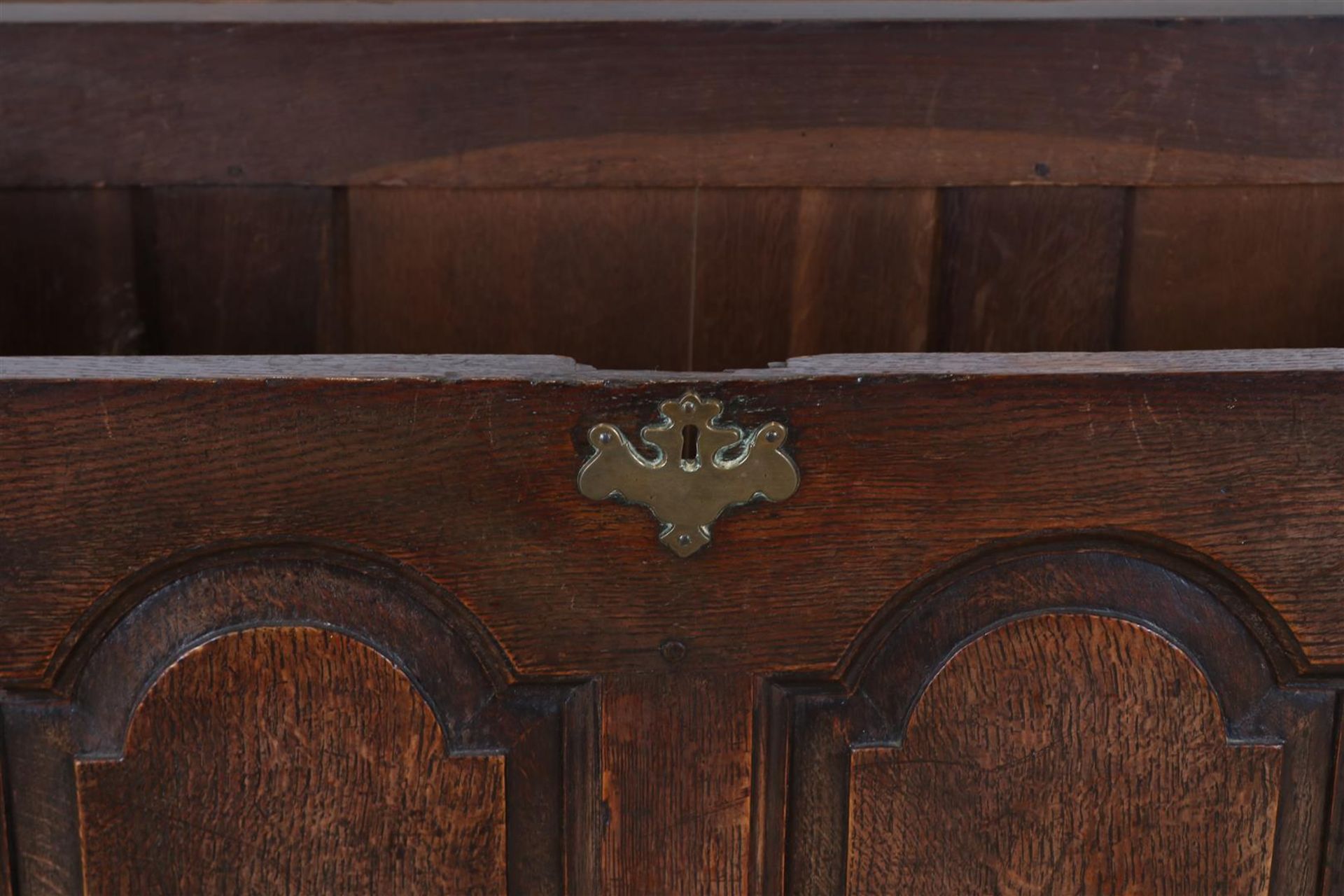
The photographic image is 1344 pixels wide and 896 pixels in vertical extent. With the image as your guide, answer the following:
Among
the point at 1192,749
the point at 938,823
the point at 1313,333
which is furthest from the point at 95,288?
the point at 1313,333

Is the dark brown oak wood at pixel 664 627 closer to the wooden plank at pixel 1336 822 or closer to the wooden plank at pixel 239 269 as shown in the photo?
the wooden plank at pixel 1336 822

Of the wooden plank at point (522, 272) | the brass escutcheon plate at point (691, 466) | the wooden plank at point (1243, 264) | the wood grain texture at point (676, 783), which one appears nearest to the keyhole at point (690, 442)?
the brass escutcheon plate at point (691, 466)

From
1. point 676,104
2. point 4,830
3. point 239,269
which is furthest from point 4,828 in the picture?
point 676,104

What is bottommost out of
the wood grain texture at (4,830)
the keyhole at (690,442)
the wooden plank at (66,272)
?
the wood grain texture at (4,830)

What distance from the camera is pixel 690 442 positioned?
0.66 meters

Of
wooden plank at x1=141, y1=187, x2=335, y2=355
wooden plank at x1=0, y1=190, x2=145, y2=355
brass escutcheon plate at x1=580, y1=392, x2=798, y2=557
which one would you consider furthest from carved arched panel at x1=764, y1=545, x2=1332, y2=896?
wooden plank at x1=0, y1=190, x2=145, y2=355

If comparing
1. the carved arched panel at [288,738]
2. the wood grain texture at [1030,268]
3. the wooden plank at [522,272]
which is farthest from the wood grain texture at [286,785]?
the wood grain texture at [1030,268]

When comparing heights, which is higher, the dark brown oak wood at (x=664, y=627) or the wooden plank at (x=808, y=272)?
the wooden plank at (x=808, y=272)

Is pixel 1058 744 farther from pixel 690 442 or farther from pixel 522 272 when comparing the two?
pixel 522 272

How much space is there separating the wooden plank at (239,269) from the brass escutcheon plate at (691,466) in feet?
1.56

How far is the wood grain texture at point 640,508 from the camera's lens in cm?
64

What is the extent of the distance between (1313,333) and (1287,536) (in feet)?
1.43

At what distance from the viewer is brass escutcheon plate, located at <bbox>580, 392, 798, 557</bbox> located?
651 mm

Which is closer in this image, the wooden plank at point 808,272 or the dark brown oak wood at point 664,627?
the dark brown oak wood at point 664,627
